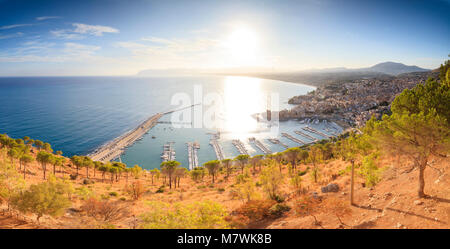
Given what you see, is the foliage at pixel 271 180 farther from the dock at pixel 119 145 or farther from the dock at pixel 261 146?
the dock at pixel 119 145

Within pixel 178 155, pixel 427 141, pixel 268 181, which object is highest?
pixel 427 141

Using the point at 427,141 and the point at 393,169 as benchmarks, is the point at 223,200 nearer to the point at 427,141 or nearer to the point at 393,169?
the point at 393,169

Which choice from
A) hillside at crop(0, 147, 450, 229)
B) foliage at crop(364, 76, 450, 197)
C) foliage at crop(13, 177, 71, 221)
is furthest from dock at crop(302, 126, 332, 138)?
foliage at crop(13, 177, 71, 221)

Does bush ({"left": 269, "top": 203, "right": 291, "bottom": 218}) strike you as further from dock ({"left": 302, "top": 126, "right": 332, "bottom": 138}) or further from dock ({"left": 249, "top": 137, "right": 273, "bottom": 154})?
dock ({"left": 302, "top": 126, "right": 332, "bottom": 138})

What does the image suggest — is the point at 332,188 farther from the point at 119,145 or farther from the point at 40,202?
the point at 119,145

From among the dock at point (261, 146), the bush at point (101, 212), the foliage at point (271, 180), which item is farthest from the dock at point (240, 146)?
the bush at point (101, 212)
